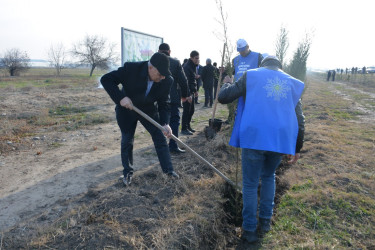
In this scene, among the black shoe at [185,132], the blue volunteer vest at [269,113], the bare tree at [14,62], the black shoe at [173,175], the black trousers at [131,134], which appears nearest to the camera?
the blue volunteer vest at [269,113]

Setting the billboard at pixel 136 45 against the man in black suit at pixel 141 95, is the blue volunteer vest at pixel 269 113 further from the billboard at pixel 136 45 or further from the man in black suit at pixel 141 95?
the billboard at pixel 136 45

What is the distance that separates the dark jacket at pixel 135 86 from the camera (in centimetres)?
315

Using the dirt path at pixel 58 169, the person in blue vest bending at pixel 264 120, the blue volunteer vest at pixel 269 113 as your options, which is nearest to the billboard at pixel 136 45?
the dirt path at pixel 58 169

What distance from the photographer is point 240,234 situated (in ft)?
9.38

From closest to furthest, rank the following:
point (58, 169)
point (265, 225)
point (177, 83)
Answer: point (265, 225)
point (58, 169)
point (177, 83)

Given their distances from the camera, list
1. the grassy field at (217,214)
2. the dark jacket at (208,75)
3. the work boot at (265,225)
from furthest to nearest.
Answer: the dark jacket at (208,75) < the work boot at (265,225) < the grassy field at (217,214)

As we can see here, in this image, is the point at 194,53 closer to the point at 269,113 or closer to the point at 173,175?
the point at 173,175

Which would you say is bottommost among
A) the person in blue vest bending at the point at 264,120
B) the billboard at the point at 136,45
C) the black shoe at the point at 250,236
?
the black shoe at the point at 250,236

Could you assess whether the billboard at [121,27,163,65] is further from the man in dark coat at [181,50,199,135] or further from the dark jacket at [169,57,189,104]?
the dark jacket at [169,57,189,104]

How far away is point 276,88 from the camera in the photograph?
2275 mm

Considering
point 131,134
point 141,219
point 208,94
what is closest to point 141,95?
point 131,134

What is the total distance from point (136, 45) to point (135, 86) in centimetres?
519

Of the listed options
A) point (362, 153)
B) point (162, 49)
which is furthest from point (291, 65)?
point (162, 49)

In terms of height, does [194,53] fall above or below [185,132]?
above
